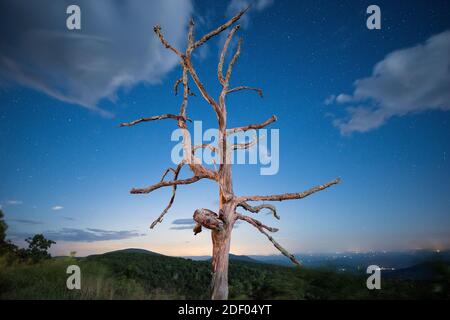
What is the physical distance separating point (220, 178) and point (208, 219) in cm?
113

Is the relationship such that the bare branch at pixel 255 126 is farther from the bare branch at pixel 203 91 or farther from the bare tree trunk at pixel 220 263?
the bare tree trunk at pixel 220 263

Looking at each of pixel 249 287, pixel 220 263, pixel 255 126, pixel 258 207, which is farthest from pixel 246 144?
pixel 249 287

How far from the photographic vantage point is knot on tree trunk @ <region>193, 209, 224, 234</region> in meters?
6.48

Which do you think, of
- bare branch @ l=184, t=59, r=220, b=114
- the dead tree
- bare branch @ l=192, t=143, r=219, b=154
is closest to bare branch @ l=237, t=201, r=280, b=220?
the dead tree

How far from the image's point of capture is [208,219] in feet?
21.2

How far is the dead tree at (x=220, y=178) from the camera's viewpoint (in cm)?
658

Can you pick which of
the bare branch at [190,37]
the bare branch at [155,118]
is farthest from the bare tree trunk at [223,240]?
the bare branch at [190,37]

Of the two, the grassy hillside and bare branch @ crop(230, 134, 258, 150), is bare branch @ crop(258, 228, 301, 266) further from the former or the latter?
bare branch @ crop(230, 134, 258, 150)

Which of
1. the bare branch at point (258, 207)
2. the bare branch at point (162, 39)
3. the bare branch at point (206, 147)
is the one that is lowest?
the bare branch at point (258, 207)
